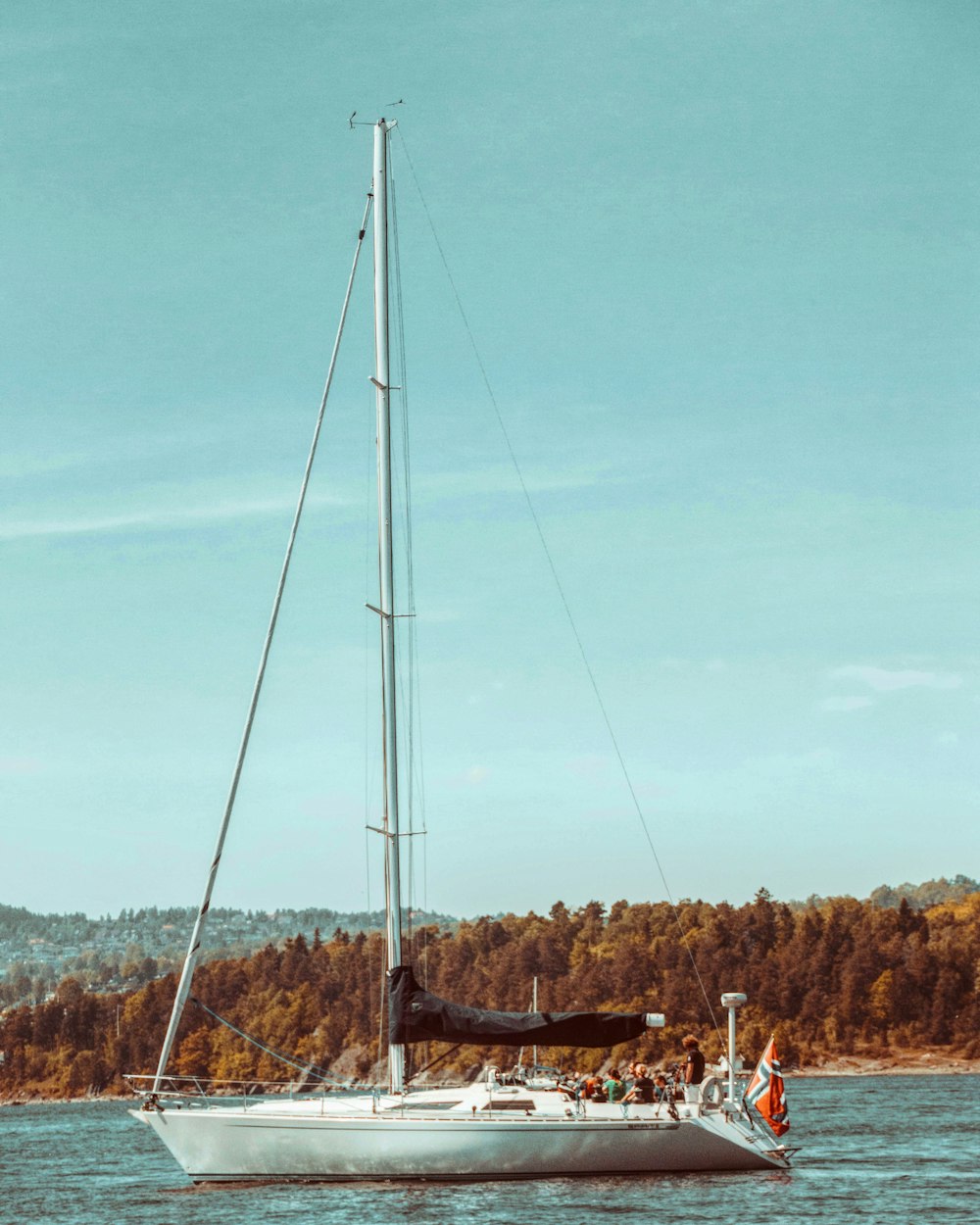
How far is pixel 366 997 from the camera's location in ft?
597

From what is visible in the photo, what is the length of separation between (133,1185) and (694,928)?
156011 mm

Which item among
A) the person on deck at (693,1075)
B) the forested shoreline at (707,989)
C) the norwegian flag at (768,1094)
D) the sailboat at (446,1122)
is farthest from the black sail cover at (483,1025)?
the forested shoreline at (707,989)

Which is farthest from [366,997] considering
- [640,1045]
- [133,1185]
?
[133,1185]

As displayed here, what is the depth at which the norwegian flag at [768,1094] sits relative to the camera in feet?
117

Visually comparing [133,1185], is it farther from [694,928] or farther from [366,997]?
[694,928]

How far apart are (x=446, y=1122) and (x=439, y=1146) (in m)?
0.51

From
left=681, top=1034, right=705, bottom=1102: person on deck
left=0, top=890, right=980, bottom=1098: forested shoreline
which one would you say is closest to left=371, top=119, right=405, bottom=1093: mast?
→ left=681, top=1034, right=705, bottom=1102: person on deck

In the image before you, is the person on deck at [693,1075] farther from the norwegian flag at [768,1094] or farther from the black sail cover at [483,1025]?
the black sail cover at [483,1025]

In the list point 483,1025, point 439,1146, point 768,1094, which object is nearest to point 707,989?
point 768,1094

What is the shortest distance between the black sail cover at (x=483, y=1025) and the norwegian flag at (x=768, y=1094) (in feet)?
9.76

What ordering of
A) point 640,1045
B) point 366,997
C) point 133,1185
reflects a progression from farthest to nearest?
point 366,997
point 640,1045
point 133,1185

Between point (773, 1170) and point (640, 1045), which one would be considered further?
point (640, 1045)

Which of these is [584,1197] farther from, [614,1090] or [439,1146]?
[439,1146]

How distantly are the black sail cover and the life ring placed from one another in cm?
187
